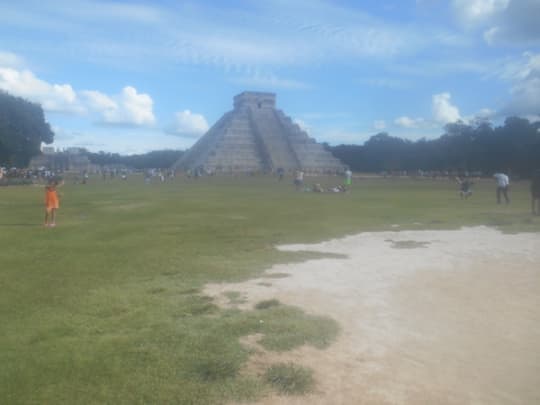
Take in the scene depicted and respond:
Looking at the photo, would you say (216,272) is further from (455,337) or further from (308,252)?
(455,337)

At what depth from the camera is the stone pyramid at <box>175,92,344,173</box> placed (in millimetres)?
73438

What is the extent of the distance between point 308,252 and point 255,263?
58.6 inches

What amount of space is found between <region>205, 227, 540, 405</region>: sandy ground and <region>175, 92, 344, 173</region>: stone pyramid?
200ft

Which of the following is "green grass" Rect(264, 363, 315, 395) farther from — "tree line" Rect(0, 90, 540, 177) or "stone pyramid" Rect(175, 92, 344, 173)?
"stone pyramid" Rect(175, 92, 344, 173)

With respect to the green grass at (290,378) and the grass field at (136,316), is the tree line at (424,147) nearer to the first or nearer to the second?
the grass field at (136,316)

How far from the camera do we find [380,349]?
4.73 metres

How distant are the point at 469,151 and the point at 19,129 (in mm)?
58810

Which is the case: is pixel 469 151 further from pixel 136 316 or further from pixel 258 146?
pixel 136 316

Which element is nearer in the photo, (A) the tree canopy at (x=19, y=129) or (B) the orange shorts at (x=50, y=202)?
(B) the orange shorts at (x=50, y=202)

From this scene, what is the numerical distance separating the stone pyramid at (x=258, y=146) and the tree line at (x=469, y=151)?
15.9m

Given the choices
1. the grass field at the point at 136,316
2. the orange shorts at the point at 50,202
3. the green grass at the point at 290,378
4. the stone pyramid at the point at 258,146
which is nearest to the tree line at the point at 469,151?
the stone pyramid at the point at 258,146

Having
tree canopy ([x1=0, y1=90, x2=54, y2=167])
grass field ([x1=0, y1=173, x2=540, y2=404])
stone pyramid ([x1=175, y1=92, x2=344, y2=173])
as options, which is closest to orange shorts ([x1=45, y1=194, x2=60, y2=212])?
grass field ([x1=0, y1=173, x2=540, y2=404])

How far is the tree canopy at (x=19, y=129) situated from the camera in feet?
169

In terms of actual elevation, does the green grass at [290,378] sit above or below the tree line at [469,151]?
below
